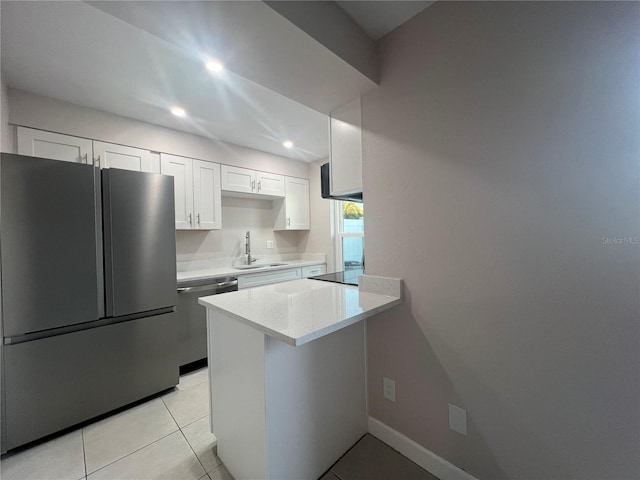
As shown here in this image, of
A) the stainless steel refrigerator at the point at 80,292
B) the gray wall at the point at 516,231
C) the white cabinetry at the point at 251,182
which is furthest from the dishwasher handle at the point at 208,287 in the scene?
the gray wall at the point at 516,231

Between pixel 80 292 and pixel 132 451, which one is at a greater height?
pixel 80 292

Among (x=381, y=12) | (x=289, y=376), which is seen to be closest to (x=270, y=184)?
(x=381, y=12)

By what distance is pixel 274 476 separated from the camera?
3.49 ft

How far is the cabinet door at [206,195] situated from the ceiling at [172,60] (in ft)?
1.67

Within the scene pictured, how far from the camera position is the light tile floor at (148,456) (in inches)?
50.7

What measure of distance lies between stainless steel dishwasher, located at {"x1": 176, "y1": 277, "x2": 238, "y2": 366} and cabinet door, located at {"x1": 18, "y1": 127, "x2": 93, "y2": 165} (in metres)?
1.35

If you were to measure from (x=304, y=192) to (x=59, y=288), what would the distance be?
9.47ft

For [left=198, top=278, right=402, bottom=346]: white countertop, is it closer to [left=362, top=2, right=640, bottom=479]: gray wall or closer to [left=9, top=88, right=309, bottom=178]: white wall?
[left=362, top=2, right=640, bottom=479]: gray wall

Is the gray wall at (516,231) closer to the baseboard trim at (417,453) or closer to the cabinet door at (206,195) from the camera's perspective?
the baseboard trim at (417,453)

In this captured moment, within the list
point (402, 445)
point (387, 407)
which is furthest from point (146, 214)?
point (402, 445)

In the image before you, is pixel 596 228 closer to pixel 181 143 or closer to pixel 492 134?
pixel 492 134

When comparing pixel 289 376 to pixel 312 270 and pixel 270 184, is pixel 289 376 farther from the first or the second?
pixel 270 184

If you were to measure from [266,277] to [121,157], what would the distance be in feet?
5.98

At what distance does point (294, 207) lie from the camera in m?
3.74
